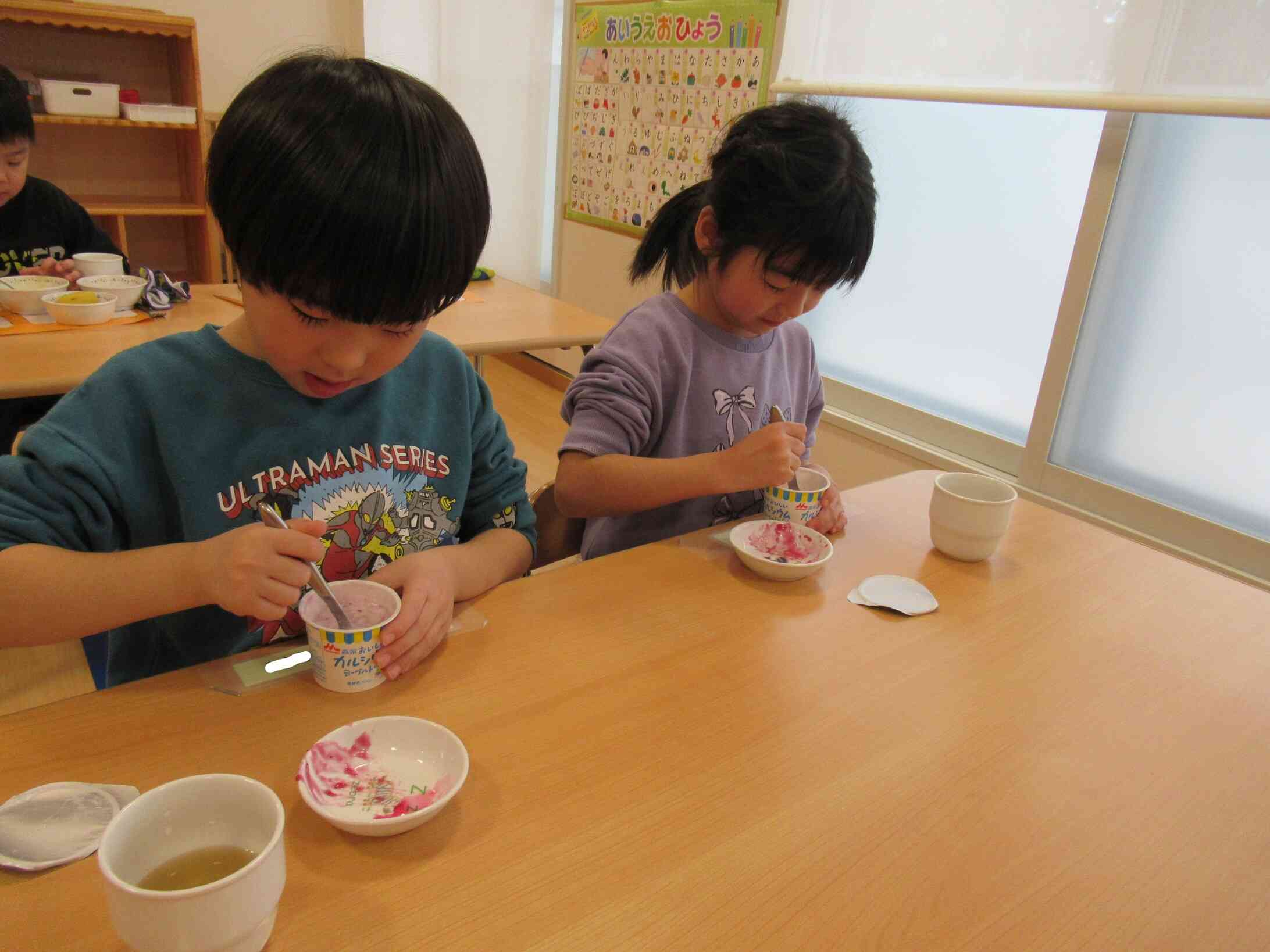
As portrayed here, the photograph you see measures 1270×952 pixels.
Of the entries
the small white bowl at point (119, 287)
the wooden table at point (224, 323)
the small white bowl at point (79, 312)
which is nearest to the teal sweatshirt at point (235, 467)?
the wooden table at point (224, 323)

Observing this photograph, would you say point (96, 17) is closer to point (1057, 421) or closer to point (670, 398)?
point (670, 398)

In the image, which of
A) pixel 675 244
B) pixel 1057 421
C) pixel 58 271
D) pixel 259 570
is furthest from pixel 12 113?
pixel 1057 421

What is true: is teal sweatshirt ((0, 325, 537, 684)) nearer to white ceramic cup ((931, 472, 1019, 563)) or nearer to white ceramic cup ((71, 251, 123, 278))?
white ceramic cup ((931, 472, 1019, 563))

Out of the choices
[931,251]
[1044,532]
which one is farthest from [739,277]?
[931,251]

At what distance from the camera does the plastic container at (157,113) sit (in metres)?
3.22

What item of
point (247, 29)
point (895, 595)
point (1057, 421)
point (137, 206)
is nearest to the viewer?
point (895, 595)

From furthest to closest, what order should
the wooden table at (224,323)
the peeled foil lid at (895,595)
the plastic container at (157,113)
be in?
the plastic container at (157,113) → the wooden table at (224,323) → the peeled foil lid at (895,595)

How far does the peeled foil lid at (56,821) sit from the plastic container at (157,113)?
11.3ft

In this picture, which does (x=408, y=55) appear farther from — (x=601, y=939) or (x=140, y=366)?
(x=601, y=939)

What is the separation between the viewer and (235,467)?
32.4 inches

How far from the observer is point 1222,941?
1.83 ft

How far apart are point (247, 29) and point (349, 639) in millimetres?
3970

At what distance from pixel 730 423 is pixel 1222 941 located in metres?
0.82

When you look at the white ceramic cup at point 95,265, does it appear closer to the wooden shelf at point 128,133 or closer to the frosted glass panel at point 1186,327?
the wooden shelf at point 128,133
